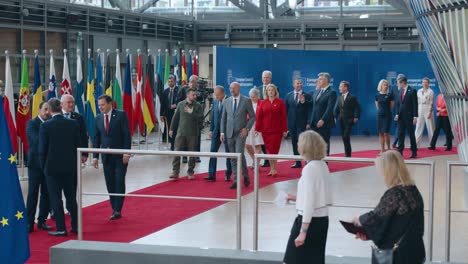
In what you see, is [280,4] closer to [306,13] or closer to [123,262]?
[306,13]

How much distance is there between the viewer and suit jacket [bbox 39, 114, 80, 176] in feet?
31.5

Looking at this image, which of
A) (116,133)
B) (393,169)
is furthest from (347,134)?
(393,169)

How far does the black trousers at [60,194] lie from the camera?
31.9 feet

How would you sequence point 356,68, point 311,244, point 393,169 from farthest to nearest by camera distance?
point 356,68 < point 311,244 < point 393,169

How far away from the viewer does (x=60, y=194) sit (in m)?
9.79

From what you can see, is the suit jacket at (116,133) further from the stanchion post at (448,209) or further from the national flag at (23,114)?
the national flag at (23,114)

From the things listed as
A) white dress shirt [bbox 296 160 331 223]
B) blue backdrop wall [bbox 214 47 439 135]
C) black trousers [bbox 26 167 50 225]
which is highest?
blue backdrop wall [bbox 214 47 439 135]

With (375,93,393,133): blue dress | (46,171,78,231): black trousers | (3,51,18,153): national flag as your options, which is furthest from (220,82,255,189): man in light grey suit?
(375,93,393,133): blue dress

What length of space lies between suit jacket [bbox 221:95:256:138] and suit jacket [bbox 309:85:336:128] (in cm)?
264


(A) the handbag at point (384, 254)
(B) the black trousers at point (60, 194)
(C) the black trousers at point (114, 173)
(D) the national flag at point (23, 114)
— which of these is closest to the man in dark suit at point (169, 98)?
(D) the national flag at point (23, 114)

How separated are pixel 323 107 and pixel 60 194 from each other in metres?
7.02

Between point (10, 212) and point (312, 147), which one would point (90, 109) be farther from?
point (312, 147)

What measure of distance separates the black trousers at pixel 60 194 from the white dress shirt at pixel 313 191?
4.11 metres

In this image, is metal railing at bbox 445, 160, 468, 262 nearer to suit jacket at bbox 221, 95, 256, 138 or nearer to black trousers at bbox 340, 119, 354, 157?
suit jacket at bbox 221, 95, 256, 138
